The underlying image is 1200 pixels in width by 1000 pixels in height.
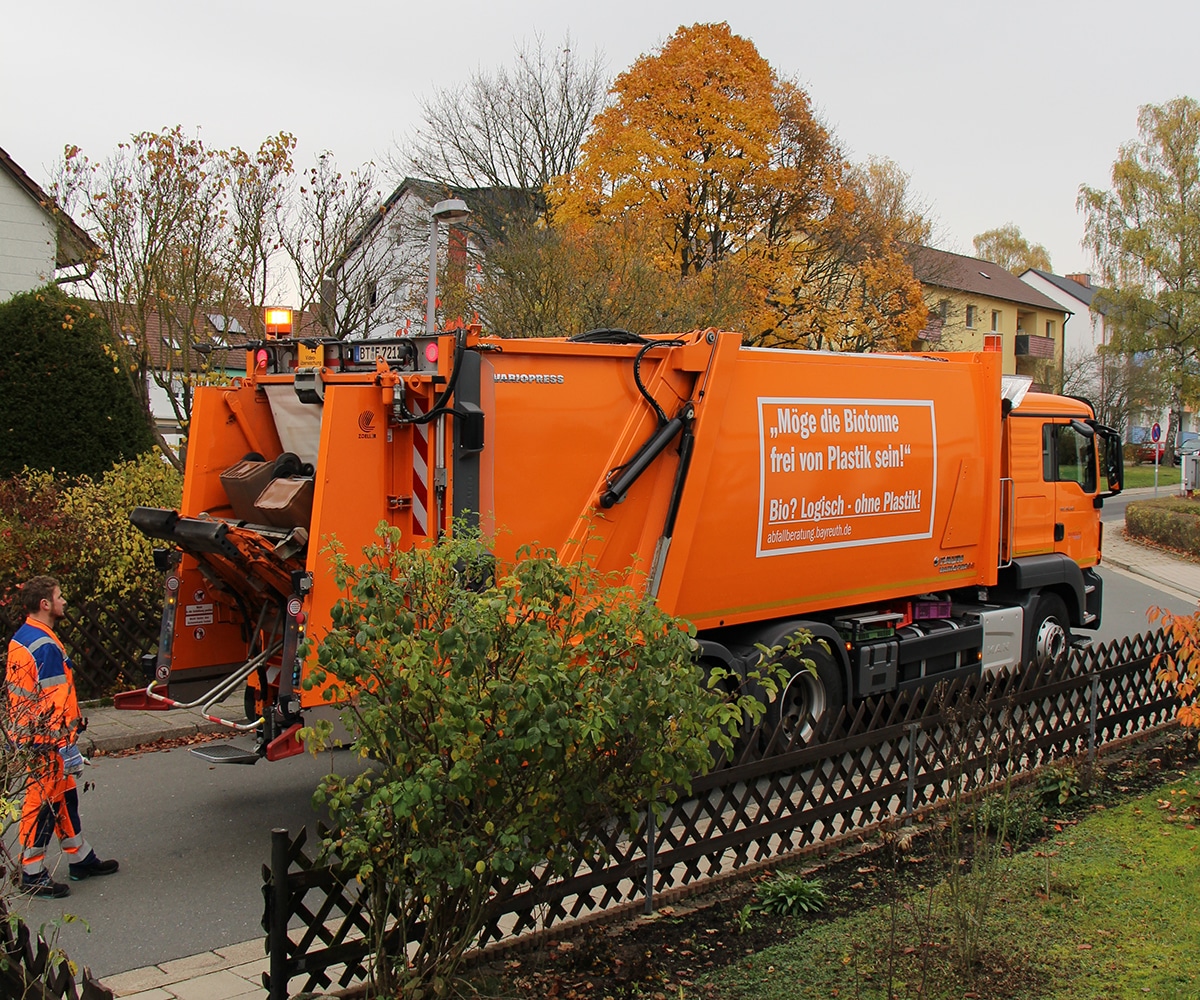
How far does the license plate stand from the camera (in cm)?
675

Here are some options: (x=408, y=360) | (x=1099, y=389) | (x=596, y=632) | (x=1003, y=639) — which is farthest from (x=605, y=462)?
(x=1099, y=389)

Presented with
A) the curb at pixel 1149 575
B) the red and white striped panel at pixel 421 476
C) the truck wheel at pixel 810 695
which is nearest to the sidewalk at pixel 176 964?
the curb at pixel 1149 575

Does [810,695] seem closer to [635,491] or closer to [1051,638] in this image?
[635,491]

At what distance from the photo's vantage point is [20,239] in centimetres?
2192

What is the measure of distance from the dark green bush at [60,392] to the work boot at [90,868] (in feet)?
28.1

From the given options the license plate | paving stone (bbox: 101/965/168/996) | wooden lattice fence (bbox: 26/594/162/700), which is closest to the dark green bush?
wooden lattice fence (bbox: 26/594/162/700)

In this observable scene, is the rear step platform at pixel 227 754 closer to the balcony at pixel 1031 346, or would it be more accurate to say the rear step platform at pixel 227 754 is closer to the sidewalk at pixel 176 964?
the sidewalk at pixel 176 964

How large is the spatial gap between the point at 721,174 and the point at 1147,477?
34825 mm

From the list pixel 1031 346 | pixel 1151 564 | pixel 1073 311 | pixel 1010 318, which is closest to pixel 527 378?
pixel 1151 564

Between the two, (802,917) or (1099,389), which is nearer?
(802,917)

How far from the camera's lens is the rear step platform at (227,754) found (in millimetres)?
6586

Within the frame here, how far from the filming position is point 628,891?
565 centimetres

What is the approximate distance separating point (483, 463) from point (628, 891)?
8.36ft

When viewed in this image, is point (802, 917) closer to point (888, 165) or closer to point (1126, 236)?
point (888, 165)
